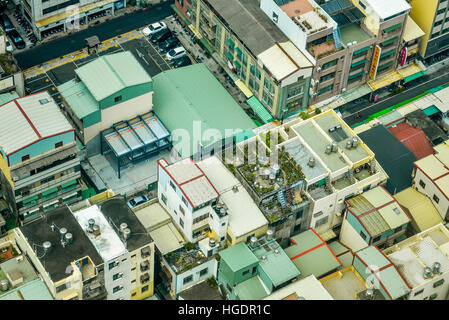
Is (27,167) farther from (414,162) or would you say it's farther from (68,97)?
(414,162)

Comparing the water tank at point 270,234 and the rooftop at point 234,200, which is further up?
the rooftop at point 234,200

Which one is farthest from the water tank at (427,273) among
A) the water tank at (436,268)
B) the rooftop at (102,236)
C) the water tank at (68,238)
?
the water tank at (68,238)

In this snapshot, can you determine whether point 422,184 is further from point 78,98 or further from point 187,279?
point 78,98

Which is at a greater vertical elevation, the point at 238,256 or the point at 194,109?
the point at 194,109

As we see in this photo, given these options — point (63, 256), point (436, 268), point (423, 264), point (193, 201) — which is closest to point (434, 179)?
point (423, 264)

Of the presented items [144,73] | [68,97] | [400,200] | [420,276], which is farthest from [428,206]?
[68,97]

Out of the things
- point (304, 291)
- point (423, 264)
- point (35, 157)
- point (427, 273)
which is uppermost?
point (35, 157)

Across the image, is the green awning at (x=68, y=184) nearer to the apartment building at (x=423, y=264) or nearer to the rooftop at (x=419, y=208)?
the apartment building at (x=423, y=264)
